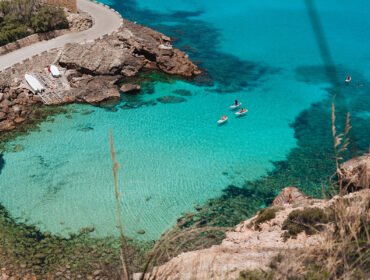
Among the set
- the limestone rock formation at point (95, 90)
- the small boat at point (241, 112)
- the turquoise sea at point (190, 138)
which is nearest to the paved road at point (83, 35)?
the limestone rock formation at point (95, 90)

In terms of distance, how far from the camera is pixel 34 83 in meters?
28.8

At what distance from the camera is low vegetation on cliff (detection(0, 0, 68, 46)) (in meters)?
34.0

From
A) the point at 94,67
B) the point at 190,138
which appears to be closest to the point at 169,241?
the point at 190,138

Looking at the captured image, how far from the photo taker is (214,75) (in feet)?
117

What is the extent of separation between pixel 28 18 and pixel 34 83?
1208cm

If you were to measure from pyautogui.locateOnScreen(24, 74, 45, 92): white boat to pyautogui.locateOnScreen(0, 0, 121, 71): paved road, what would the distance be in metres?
2.33

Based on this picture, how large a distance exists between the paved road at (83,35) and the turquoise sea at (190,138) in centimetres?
853

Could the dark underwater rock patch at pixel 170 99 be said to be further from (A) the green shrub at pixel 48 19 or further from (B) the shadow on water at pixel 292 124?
(A) the green shrub at pixel 48 19

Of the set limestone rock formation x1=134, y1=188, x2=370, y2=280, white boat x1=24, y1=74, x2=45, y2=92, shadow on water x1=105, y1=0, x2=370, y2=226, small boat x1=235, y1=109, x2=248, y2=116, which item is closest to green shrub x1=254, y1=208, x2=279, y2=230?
limestone rock formation x1=134, y1=188, x2=370, y2=280

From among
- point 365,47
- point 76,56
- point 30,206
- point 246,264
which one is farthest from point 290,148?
point 365,47

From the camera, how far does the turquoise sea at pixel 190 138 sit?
19031 mm

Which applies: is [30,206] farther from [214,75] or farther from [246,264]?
[214,75]

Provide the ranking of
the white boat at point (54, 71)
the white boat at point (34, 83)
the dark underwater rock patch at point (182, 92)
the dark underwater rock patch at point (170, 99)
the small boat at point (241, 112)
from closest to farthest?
the white boat at point (34, 83) < the small boat at point (241, 112) < the dark underwater rock patch at point (170, 99) < the white boat at point (54, 71) < the dark underwater rock patch at point (182, 92)

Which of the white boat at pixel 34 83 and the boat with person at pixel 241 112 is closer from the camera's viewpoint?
the white boat at pixel 34 83
